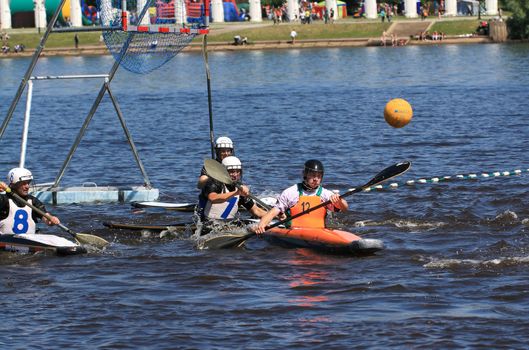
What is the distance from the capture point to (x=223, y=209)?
664 inches

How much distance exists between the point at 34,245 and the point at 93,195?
16.5 ft

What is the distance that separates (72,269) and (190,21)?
240 inches

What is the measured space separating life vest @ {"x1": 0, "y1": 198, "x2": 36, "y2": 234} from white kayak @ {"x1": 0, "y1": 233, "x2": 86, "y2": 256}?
0.21 meters

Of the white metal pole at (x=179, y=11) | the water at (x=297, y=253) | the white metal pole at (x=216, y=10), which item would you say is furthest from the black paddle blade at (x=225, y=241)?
the white metal pole at (x=216, y=10)

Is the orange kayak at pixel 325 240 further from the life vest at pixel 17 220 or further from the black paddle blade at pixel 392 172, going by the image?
the life vest at pixel 17 220

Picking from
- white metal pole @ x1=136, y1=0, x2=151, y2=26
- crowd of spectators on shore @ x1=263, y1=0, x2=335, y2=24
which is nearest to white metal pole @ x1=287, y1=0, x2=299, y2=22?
crowd of spectators on shore @ x1=263, y1=0, x2=335, y2=24

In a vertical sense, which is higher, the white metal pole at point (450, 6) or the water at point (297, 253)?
the white metal pole at point (450, 6)

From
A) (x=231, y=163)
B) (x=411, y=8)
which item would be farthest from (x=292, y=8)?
(x=231, y=163)

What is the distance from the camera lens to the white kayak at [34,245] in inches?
619

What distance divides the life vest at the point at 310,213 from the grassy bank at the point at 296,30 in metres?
66.4

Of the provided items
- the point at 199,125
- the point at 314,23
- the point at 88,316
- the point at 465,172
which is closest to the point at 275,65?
the point at 314,23

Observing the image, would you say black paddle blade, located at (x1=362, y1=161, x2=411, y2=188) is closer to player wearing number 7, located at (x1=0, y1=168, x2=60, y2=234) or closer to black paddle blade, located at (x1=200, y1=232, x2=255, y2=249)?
black paddle blade, located at (x1=200, y1=232, x2=255, y2=249)

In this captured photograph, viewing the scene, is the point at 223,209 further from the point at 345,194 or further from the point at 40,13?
the point at 40,13

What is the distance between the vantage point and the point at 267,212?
15.9m
